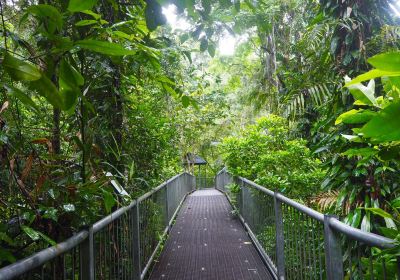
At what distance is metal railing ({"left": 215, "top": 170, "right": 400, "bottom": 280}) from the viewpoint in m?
1.81

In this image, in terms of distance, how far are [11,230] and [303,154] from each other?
5665 millimetres

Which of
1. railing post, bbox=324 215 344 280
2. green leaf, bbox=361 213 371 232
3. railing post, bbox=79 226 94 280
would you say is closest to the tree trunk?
green leaf, bbox=361 213 371 232

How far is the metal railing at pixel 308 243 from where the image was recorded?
181 centimetres

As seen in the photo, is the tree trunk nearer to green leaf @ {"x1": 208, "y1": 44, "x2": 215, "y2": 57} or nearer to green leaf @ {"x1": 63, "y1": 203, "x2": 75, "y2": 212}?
green leaf @ {"x1": 208, "y1": 44, "x2": 215, "y2": 57}

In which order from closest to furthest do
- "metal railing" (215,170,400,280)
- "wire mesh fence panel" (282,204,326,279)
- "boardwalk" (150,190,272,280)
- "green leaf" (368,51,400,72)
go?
1. "green leaf" (368,51,400,72)
2. "metal railing" (215,170,400,280)
3. "wire mesh fence panel" (282,204,326,279)
4. "boardwalk" (150,190,272,280)

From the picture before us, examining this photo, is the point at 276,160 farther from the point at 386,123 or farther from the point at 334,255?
the point at 386,123

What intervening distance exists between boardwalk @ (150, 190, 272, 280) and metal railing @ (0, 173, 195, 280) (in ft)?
1.15

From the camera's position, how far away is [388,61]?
0.70m

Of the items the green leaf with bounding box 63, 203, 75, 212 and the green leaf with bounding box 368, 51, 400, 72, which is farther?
the green leaf with bounding box 63, 203, 75, 212

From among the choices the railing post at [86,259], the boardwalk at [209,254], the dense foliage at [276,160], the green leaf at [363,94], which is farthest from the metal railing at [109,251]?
the dense foliage at [276,160]

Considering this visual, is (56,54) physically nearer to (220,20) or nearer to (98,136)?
(220,20)

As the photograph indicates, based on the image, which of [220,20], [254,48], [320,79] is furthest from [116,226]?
[254,48]

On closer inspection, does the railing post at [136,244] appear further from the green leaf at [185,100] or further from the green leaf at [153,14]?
the green leaf at [153,14]

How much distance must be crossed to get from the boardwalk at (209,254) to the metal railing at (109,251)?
0.35m
